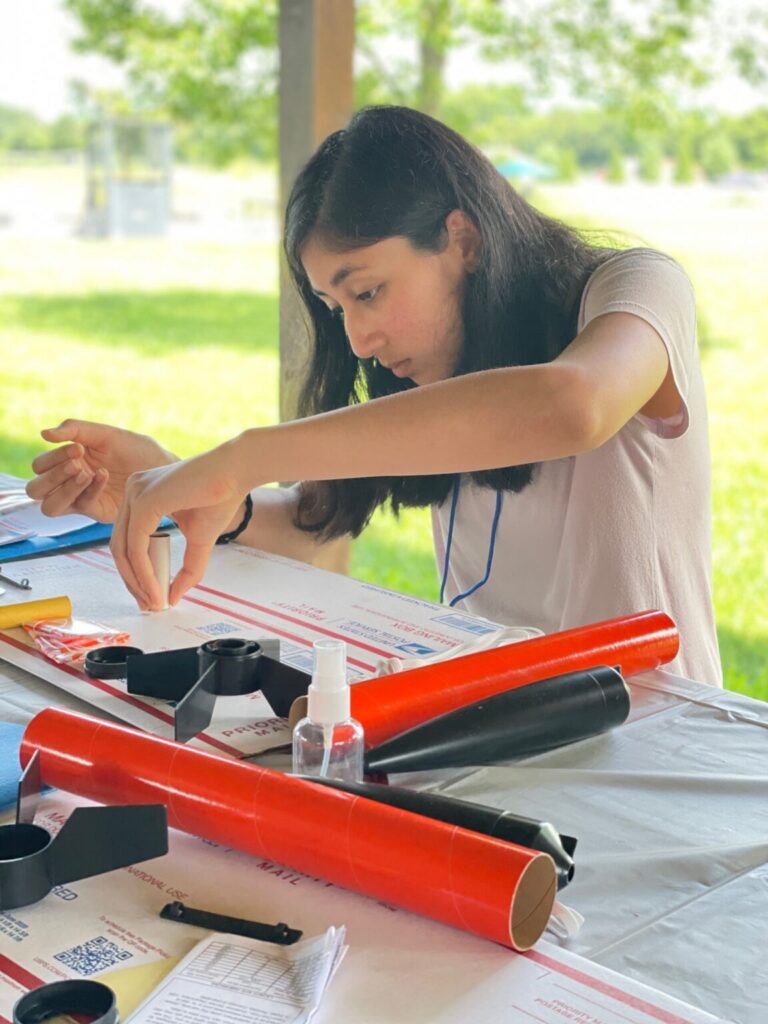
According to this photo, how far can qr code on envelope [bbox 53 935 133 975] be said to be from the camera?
701mm

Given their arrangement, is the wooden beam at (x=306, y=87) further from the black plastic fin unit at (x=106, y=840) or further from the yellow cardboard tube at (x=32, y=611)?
the black plastic fin unit at (x=106, y=840)

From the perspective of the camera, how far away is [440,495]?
1769 mm

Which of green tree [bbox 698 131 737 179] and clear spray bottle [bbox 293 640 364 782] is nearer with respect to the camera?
clear spray bottle [bbox 293 640 364 782]

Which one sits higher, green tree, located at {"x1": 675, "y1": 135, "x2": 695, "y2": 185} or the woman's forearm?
green tree, located at {"x1": 675, "y1": 135, "x2": 695, "y2": 185}

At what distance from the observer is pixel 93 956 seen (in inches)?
28.1

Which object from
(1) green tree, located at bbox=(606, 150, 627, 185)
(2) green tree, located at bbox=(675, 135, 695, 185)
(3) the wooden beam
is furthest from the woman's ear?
(1) green tree, located at bbox=(606, 150, 627, 185)

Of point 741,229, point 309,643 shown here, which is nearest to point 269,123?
point 741,229

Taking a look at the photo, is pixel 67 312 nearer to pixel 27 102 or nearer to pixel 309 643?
pixel 27 102

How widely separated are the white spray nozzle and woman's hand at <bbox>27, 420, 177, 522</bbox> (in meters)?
0.82

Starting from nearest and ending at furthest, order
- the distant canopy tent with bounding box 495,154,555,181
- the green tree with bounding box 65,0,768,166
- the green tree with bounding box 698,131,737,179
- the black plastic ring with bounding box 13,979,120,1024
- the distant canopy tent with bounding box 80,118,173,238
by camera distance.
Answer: the black plastic ring with bounding box 13,979,120,1024, the green tree with bounding box 65,0,768,166, the green tree with bounding box 698,131,737,179, the distant canopy tent with bounding box 495,154,555,181, the distant canopy tent with bounding box 80,118,173,238

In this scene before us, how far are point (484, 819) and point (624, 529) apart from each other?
83cm

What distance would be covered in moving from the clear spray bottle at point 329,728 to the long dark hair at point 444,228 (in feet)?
2.49

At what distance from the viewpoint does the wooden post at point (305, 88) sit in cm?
252

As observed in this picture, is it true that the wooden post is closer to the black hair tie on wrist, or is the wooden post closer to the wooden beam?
the wooden beam
